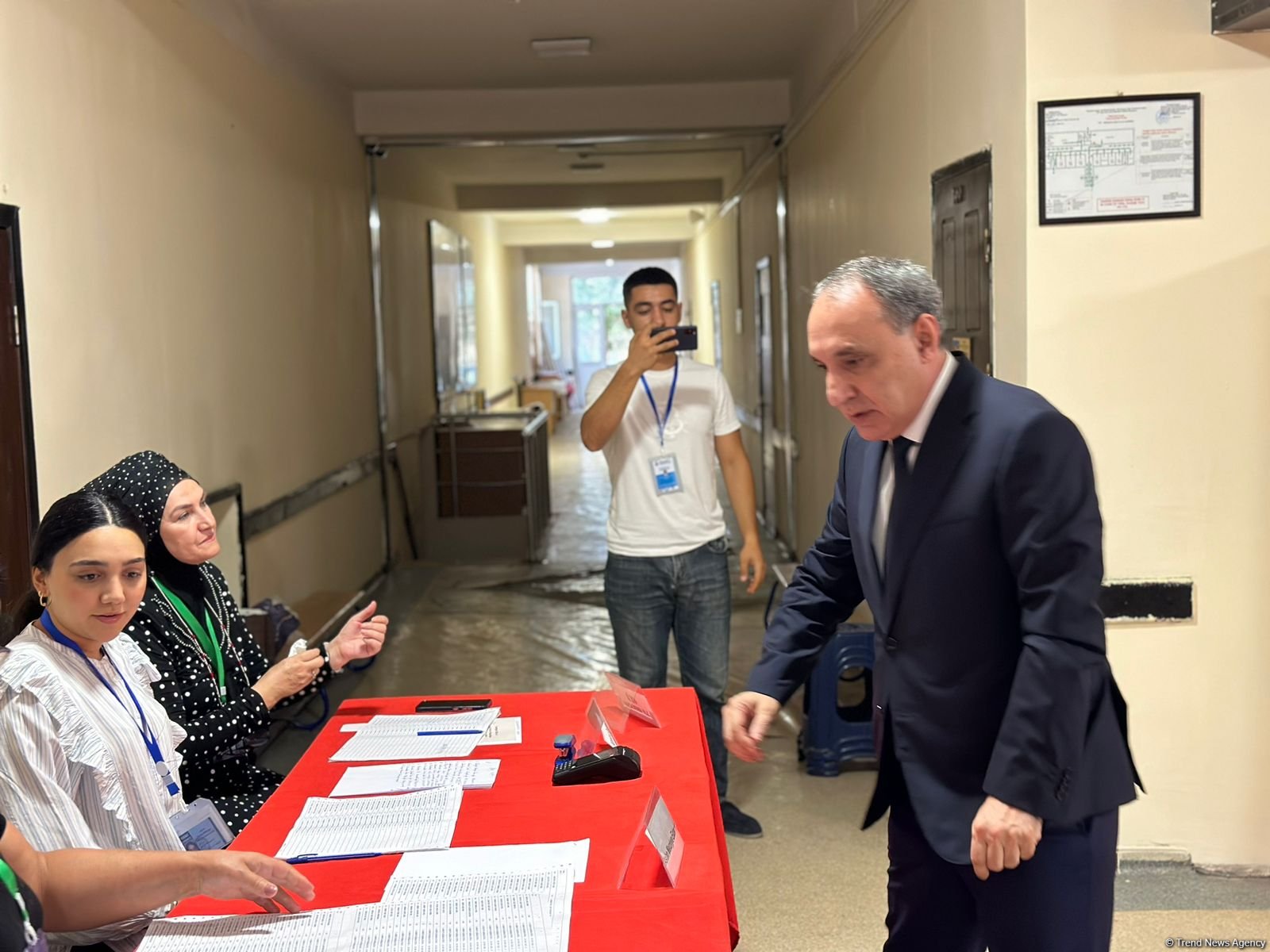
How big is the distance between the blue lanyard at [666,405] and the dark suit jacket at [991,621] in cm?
161

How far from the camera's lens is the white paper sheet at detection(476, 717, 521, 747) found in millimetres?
2432

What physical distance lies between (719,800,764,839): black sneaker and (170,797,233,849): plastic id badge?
5.91 ft

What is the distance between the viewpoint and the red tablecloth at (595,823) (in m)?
1.65

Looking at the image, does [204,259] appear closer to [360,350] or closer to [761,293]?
[360,350]

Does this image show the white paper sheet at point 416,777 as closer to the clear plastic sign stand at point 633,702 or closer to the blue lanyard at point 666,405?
the clear plastic sign stand at point 633,702

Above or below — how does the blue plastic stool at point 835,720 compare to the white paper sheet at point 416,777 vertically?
below

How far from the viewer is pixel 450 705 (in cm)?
267

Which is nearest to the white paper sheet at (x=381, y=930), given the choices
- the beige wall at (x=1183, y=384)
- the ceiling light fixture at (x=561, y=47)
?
the beige wall at (x=1183, y=384)

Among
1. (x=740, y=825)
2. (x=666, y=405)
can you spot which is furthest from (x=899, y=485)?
(x=740, y=825)

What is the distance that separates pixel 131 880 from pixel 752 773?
9.47 ft

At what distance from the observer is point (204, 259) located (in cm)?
486

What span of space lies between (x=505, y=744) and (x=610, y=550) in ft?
4.41

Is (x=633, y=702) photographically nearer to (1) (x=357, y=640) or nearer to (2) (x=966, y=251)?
(1) (x=357, y=640)

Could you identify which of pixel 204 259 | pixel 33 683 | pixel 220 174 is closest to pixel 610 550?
pixel 33 683
